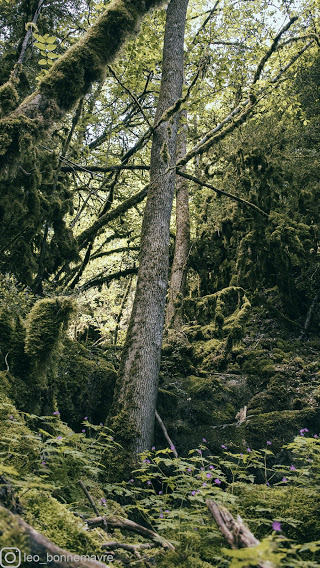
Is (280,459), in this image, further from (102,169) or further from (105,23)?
(105,23)

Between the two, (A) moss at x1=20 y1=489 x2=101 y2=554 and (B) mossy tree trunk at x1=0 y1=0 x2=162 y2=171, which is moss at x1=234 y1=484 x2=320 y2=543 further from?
(B) mossy tree trunk at x1=0 y1=0 x2=162 y2=171

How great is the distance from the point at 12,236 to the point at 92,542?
17.6 ft

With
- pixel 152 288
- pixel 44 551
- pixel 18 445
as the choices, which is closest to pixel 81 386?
pixel 152 288

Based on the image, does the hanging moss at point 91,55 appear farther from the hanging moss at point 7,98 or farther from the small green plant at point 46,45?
the small green plant at point 46,45

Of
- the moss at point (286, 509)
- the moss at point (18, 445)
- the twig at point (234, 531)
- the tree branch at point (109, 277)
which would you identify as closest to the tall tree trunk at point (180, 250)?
the tree branch at point (109, 277)

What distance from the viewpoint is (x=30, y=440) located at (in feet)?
10.3

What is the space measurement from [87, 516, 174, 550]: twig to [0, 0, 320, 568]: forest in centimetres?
1

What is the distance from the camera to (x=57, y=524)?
2234 mm

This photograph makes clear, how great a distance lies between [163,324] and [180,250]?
172 inches

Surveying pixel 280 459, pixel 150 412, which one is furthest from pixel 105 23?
pixel 280 459

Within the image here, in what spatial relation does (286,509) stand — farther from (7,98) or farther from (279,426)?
(7,98)

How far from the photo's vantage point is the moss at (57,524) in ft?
6.99

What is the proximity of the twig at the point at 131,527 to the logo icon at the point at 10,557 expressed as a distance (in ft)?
3.57

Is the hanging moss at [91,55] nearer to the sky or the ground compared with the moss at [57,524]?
nearer to the sky
